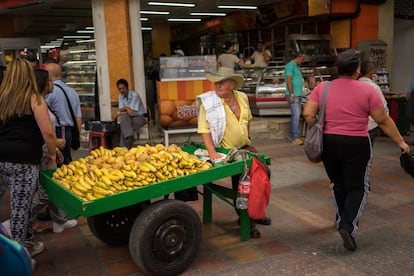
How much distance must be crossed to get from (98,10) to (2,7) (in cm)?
379

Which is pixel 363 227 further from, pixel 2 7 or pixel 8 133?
pixel 2 7

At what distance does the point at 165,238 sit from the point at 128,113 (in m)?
4.86

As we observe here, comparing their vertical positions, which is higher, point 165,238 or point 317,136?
point 317,136

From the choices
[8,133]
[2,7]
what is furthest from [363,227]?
[2,7]

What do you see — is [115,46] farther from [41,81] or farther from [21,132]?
[21,132]

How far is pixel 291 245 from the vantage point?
4.01m

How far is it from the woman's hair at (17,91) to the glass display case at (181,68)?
507cm

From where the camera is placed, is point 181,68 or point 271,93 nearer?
point 181,68

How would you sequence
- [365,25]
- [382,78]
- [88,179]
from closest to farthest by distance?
1. [88,179]
2. [382,78]
3. [365,25]

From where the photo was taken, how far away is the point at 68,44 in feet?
35.0

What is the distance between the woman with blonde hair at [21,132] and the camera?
3.39 m

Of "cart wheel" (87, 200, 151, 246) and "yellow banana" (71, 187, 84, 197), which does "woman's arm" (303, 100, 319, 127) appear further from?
"yellow banana" (71, 187, 84, 197)

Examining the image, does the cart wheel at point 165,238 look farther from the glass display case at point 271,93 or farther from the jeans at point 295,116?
the glass display case at point 271,93

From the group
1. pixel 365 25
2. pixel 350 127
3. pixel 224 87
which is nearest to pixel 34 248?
pixel 224 87
